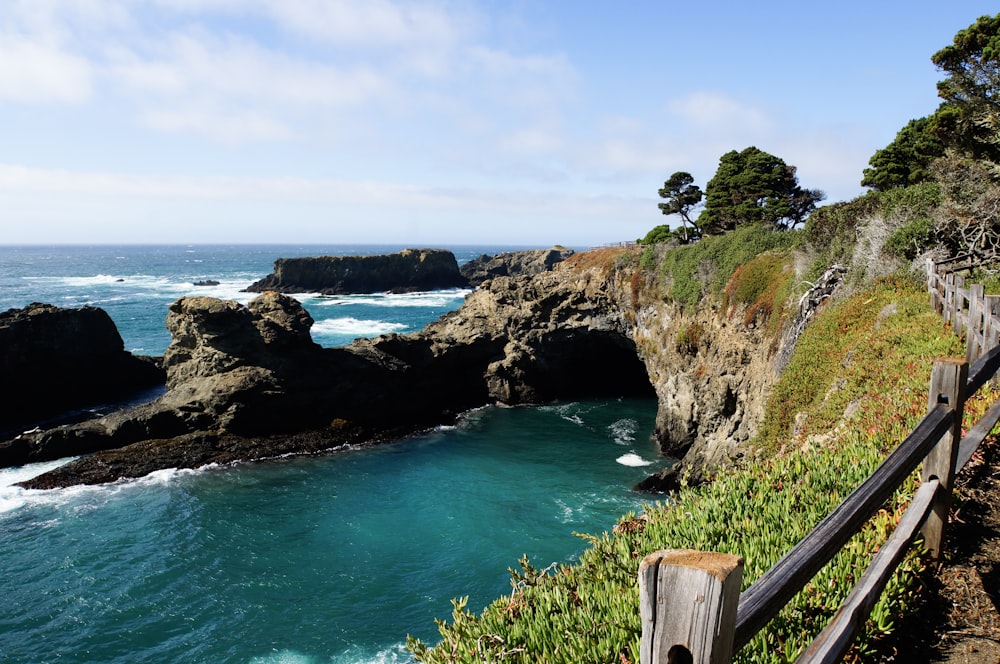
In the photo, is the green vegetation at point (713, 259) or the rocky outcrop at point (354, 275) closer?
the green vegetation at point (713, 259)

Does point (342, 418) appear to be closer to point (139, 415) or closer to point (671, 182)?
point (139, 415)

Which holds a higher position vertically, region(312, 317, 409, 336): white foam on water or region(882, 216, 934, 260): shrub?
region(882, 216, 934, 260): shrub

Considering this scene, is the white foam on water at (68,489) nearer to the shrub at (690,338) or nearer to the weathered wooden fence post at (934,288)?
the shrub at (690,338)

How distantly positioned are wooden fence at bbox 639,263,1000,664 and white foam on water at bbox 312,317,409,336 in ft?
185

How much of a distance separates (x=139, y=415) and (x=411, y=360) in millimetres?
15166

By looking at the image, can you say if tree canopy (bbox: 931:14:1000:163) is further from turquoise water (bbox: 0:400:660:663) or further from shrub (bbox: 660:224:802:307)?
turquoise water (bbox: 0:400:660:663)

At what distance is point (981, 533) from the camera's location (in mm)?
4516

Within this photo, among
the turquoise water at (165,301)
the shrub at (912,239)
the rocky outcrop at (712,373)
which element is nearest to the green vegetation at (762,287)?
the rocky outcrop at (712,373)

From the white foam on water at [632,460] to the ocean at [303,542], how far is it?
0.10 meters

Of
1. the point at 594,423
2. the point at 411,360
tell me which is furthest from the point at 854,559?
the point at 411,360

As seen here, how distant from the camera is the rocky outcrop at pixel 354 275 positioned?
294 ft

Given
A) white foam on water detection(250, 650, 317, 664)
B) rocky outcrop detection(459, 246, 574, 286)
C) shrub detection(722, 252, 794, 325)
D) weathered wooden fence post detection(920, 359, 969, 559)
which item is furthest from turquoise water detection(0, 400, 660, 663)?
rocky outcrop detection(459, 246, 574, 286)

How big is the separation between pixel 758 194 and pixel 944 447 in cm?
4160

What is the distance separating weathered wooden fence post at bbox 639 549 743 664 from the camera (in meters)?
1.77
